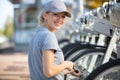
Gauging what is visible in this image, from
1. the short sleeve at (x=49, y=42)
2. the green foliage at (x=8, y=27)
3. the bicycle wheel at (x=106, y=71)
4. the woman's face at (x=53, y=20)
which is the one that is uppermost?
the woman's face at (x=53, y=20)

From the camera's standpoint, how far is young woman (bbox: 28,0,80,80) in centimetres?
429

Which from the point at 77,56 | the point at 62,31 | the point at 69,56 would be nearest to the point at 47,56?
the point at 77,56

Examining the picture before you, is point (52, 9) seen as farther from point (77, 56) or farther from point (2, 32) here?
point (2, 32)

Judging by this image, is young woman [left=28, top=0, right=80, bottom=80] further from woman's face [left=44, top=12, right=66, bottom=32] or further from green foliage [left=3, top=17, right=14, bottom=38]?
green foliage [left=3, top=17, right=14, bottom=38]

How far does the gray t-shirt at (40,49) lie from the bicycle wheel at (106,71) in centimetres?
36

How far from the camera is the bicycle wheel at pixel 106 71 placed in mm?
4297

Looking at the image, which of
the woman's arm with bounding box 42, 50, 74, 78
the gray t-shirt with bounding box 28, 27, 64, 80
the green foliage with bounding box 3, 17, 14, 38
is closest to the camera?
the woman's arm with bounding box 42, 50, 74, 78

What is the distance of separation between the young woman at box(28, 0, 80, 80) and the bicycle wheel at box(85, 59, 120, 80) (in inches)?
11.1

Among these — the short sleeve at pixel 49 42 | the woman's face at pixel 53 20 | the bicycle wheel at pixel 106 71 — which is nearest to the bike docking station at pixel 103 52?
the bicycle wheel at pixel 106 71

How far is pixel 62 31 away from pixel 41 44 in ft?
35.8

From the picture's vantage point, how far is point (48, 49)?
14.2ft

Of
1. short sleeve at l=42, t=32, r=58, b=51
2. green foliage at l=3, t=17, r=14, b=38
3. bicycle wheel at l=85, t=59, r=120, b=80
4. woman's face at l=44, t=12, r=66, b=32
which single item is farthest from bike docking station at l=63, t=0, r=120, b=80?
green foliage at l=3, t=17, r=14, b=38

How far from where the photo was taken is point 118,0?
17.0ft

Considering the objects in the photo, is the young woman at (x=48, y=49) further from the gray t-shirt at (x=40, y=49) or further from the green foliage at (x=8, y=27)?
the green foliage at (x=8, y=27)
